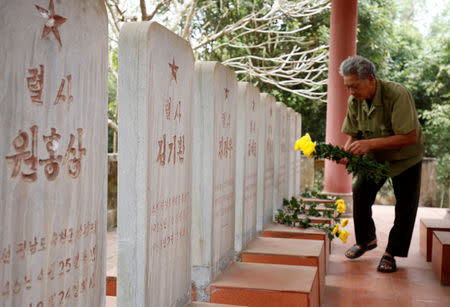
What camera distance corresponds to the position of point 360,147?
10.5 ft

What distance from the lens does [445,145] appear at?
1224 cm

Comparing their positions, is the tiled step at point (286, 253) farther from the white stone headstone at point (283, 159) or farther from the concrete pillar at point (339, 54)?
the concrete pillar at point (339, 54)

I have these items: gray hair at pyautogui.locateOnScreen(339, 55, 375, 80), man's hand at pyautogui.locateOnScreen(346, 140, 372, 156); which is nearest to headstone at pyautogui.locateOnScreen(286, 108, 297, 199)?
man's hand at pyautogui.locateOnScreen(346, 140, 372, 156)

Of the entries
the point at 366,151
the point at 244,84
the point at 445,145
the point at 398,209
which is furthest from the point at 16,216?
the point at 445,145

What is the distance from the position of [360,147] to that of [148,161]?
199 cm

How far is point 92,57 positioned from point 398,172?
8.23ft

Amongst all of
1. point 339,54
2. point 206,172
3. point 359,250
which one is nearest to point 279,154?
point 359,250

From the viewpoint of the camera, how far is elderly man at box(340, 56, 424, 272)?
3127mm

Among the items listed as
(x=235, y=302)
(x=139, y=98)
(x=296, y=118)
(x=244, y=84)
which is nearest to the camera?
(x=139, y=98)

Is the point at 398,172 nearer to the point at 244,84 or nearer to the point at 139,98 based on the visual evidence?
the point at 244,84

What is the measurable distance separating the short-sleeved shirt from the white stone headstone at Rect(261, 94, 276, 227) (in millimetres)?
596

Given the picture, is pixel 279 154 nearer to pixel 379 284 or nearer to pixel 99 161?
pixel 379 284

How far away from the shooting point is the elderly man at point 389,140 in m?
3.13

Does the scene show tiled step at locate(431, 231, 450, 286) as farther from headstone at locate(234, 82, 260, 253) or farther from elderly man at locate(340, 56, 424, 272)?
headstone at locate(234, 82, 260, 253)
